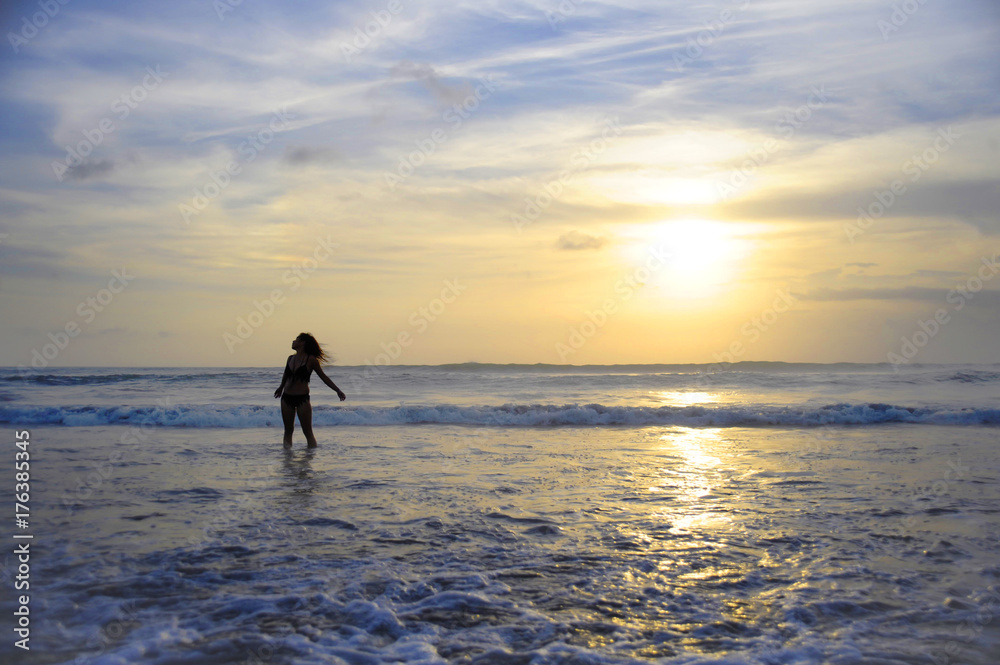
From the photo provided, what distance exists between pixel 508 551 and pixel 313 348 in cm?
702

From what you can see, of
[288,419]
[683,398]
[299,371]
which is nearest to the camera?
[299,371]

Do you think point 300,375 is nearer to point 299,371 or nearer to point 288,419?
point 299,371

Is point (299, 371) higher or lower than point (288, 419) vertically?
higher

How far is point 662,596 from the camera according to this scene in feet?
14.4

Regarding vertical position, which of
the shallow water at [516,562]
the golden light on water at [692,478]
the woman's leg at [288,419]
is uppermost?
the woman's leg at [288,419]

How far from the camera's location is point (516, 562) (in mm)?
5168

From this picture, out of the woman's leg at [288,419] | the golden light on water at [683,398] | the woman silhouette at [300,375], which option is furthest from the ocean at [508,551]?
the golden light on water at [683,398]

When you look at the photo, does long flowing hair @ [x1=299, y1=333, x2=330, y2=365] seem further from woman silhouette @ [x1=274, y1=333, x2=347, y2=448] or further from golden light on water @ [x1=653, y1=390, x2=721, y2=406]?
golden light on water @ [x1=653, y1=390, x2=721, y2=406]

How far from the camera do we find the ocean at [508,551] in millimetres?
3734

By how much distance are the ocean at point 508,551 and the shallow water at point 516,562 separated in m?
0.02

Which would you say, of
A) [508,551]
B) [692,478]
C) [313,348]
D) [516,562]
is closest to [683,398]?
[692,478]

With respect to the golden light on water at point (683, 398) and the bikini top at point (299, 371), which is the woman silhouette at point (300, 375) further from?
the golden light on water at point (683, 398)

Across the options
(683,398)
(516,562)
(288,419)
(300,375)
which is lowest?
(516,562)

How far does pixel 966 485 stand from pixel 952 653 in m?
A: 5.73
